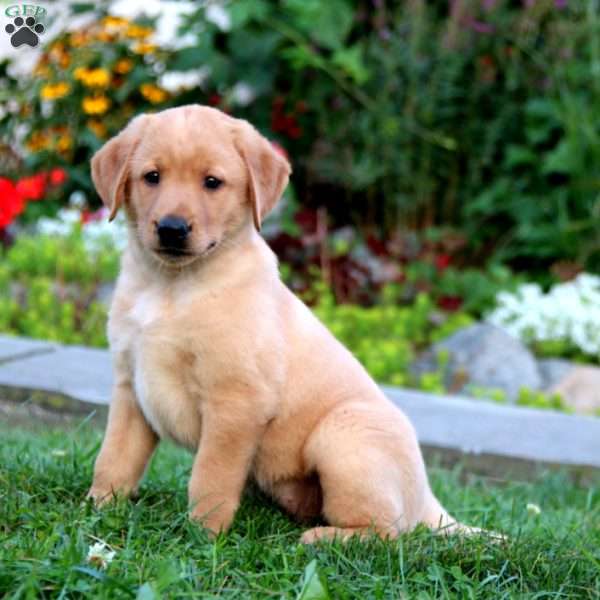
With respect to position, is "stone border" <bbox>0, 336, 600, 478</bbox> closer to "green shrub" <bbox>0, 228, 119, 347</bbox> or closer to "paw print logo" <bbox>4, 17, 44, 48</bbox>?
"green shrub" <bbox>0, 228, 119, 347</bbox>

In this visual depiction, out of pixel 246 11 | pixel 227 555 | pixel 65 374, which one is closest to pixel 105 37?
pixel 246 11

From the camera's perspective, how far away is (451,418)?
5.20m

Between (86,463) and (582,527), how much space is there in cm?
176

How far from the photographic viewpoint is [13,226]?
8.19m

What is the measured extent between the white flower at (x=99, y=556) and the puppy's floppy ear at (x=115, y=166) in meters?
1.02

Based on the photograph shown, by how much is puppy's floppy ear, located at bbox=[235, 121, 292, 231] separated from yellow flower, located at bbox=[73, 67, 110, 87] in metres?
5.16

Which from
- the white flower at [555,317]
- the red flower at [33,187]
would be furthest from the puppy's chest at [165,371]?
the red flower at [33,187]

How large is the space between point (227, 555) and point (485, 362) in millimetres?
4255

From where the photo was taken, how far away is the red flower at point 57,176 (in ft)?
26.3

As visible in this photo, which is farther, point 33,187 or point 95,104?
point 95,104

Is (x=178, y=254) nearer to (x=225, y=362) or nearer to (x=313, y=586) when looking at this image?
(x=225, y=362)

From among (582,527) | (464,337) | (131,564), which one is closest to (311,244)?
(464,337)

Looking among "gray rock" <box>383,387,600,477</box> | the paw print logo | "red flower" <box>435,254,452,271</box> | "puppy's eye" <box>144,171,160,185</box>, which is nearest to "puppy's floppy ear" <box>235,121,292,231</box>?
"puppy's eye" <box>144,171,160,185</box>

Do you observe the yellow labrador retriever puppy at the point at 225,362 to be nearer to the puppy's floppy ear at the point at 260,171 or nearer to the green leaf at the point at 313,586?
the puppy's floppy ear at the point at 260,171
